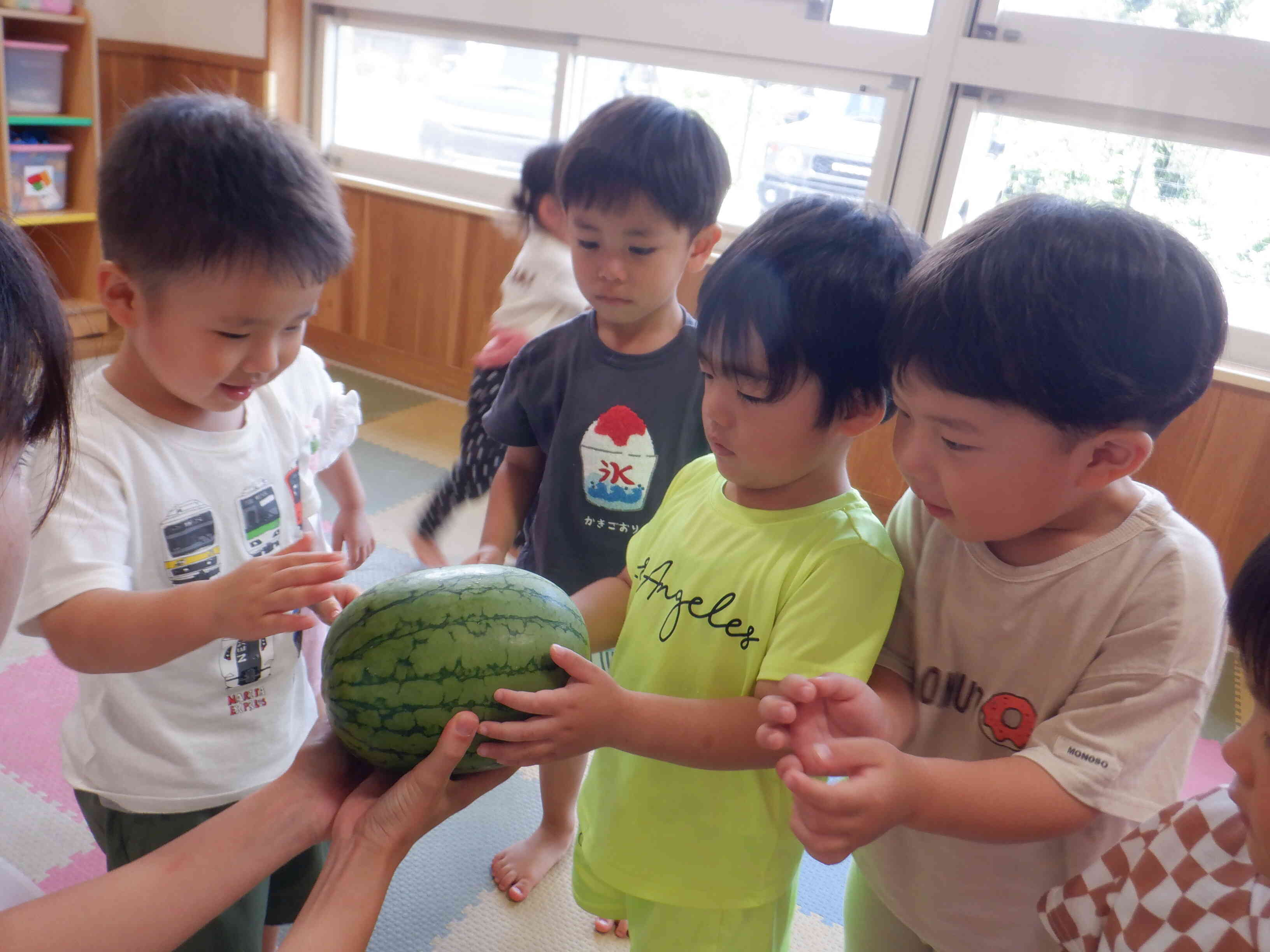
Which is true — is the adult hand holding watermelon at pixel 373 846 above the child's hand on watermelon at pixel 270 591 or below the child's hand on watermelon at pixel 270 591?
below

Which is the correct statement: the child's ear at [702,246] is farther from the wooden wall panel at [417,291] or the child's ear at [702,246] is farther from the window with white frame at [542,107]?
the wooden wall panel at [417,291]

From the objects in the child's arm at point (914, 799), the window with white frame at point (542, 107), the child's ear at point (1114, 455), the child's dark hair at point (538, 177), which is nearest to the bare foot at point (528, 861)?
the child's arm at point (914, 799)

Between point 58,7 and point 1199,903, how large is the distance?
5.54 m

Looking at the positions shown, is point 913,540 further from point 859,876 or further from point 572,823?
point 572,823

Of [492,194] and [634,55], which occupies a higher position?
[634,55]

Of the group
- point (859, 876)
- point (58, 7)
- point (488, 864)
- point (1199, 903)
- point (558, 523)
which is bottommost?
point (488, 864)

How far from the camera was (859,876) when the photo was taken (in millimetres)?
1290

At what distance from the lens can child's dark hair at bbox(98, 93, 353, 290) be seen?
1144 millimetres

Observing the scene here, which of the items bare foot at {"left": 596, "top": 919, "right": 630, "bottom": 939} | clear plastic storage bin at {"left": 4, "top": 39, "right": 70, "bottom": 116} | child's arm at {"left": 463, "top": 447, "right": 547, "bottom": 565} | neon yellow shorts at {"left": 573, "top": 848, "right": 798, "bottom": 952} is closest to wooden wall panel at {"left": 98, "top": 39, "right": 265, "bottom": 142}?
clear plastic storage bin at {"left": 4, "top": 39, "right": 70, "bottom": 116}

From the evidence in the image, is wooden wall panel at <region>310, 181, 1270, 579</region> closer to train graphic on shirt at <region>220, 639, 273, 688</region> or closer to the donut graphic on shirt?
the donut graphic on shirt

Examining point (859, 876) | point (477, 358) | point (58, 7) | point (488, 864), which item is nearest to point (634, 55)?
point (477, 358)

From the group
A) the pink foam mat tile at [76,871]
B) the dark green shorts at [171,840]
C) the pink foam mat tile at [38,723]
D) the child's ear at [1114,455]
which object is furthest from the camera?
the pink foam mat tile at [38,723]

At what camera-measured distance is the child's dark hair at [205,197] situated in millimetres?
1144

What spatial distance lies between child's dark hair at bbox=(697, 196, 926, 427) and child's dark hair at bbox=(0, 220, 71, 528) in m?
0.68
